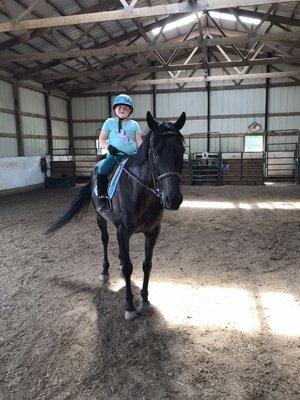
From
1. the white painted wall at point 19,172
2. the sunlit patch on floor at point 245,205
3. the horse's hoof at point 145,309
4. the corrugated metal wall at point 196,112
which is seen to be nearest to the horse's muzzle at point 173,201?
the horse's hoof at point 145,309

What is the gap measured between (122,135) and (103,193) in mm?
679

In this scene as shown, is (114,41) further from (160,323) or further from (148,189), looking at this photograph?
(160,323)

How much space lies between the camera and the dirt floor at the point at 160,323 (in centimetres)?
198

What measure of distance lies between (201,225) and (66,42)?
912 cm

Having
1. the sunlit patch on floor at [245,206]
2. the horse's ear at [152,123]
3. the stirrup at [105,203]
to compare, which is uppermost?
the horse's ear at [152,123]

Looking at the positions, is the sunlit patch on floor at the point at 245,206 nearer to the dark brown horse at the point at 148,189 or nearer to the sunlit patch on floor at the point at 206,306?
the sunlit patch on floor at the point at 206,306

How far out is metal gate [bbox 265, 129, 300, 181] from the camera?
14672 millimetres

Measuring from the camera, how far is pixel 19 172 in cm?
1208

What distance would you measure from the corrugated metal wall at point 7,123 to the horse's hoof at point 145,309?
1079 centimetres

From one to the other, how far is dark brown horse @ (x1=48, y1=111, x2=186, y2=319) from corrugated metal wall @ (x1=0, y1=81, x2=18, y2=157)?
10.2m

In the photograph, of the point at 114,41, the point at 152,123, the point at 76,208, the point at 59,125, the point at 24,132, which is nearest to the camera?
the point at 152,123

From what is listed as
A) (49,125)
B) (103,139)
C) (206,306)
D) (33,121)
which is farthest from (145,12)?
(49,125)

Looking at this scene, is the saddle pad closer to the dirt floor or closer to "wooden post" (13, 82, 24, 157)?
the dirt floor

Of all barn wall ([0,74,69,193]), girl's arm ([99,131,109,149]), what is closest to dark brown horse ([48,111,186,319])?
girl's arm ([99,131,109,149])
